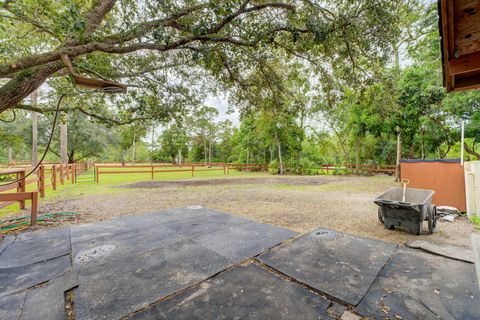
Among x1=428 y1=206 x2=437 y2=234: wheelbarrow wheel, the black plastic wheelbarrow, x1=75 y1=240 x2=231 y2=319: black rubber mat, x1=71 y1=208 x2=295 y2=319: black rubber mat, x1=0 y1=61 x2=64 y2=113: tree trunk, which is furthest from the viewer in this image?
x1=428 y1=206 x2=437 y2=234: wheelbarrow wheel

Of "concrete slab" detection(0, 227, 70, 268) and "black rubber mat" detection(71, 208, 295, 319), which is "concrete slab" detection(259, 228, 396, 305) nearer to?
"black rubber mat" detection(71, 208, 295, 319)

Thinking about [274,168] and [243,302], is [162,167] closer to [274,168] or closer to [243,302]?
[274,168]

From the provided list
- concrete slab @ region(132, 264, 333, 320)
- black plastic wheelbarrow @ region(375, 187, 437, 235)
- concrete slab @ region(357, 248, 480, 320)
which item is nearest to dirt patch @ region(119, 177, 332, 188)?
black plastic wheelbarrow @ region(375, 187, 437, 235)

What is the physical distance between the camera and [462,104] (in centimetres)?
748

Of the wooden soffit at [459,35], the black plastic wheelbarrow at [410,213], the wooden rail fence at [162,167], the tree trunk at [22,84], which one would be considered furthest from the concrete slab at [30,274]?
the wooden rail fence at [162,167]

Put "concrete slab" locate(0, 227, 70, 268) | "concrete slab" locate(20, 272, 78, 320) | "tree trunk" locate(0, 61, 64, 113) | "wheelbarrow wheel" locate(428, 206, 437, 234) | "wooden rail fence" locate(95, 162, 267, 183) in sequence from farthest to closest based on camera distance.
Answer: "wooden rail fence" locate(95, 162, 267, 183), "wheelbarrow wheel" locate(428, 206, 437, 234), "tree trunk" locate(0, 61, 64, 113), "concrete slab" locate(0, 227, 70, 268), "concrete slab" locate(20, 272, 78, 320)

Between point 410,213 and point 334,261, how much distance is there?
80.0 inches

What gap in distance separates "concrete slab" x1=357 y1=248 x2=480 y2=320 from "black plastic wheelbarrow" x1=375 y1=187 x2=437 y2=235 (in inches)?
39.9

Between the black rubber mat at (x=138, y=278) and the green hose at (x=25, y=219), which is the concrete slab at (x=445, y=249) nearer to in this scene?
the black rubber mat at (x=138, y=278)

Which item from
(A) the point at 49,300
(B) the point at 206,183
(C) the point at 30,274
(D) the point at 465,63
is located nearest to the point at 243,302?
(A) the point at 49,300

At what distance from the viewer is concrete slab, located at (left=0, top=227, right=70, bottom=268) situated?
2598 millimetres

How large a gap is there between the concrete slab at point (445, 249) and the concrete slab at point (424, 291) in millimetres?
155

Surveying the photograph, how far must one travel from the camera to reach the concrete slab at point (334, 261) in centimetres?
207

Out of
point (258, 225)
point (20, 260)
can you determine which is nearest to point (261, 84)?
point (258, 225)
